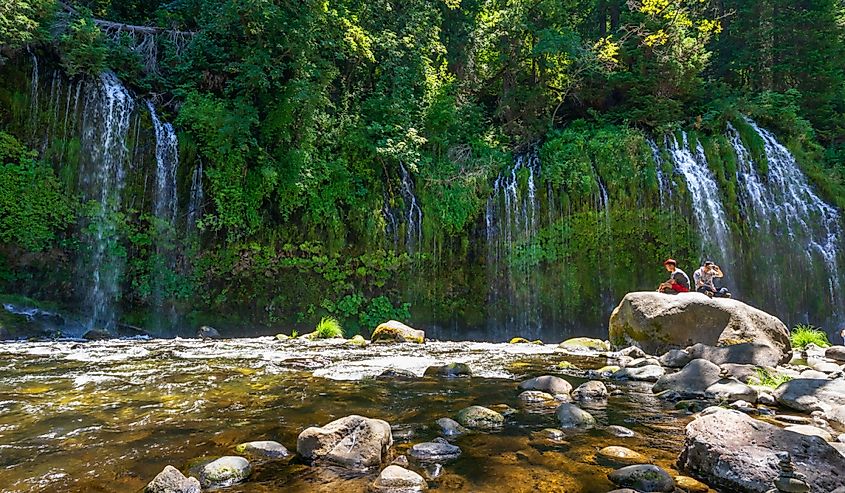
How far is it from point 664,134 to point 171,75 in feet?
55.7

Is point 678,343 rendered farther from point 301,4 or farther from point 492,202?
point 301,4

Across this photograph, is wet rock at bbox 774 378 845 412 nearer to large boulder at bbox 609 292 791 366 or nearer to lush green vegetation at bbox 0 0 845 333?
large boulder at bbox 609 292 791 366

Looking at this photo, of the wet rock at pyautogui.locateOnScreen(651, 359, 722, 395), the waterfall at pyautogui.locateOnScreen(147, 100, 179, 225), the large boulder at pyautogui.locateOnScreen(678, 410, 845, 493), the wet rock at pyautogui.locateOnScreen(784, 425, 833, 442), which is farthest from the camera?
the waterfall at pyautogui.locateOnScreen(147, 100, 179, 225)

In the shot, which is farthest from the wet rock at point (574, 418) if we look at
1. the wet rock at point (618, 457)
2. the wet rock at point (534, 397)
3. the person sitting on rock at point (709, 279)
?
the person sitting on rock at point (709, 279)

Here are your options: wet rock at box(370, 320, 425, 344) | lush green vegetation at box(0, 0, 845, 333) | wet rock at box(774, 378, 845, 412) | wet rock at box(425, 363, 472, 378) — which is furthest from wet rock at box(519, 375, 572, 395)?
lush green vegetation at box(0, 0, 845, 333)

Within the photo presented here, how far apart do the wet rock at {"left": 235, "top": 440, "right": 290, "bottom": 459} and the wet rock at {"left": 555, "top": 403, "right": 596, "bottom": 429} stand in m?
2.45

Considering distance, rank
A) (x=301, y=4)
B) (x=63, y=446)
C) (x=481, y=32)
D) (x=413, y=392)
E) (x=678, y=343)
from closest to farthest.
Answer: (x=63, y=446)
(x=413, y=392)
(x=678, y=343)
(x=301, y=4)
(x=481, y=32)

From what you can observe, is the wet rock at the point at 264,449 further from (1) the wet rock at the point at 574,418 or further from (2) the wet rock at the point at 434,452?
(1) the wet rock at the point at 574,418

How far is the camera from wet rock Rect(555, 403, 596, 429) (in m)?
4.44

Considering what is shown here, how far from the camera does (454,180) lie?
54.6 ft

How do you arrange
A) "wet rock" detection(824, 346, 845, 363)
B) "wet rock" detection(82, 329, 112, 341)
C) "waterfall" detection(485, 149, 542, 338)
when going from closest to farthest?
"wet rock" detection(824, 346, 845, 363) < "wet rock" detection(82, 329, 112, 341) < "waterfall" detection(485, 149, 542, 338)

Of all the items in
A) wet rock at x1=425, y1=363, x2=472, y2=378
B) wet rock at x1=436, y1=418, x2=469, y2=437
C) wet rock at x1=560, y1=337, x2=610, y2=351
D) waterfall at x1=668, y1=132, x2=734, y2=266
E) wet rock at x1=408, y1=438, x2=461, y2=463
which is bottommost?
wet rock at x1=560, y1=337, x2=610, y2=351

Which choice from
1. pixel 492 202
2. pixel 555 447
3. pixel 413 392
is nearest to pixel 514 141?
pixel 492 202

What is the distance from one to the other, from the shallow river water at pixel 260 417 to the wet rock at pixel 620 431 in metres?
0.09
